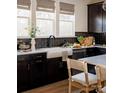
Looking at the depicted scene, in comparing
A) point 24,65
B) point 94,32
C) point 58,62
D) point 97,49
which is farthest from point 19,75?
point 94,32

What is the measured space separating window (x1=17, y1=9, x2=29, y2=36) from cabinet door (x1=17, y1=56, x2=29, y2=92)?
947 millimetres

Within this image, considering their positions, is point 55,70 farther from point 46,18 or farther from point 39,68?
point 46,18

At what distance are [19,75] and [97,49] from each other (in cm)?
278

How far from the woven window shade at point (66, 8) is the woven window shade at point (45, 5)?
1.22ft

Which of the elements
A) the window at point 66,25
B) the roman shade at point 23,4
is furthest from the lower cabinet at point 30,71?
the window at point 66,25

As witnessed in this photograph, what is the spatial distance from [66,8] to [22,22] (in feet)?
5.25

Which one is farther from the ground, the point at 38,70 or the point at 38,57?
the point at 38,57

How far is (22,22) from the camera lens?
4320 mm

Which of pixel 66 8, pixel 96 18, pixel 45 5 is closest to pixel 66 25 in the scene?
pixel 66 8

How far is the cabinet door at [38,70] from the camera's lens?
3.74m

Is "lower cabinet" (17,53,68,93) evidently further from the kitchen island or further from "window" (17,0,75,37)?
"window" (17,0,75,37)

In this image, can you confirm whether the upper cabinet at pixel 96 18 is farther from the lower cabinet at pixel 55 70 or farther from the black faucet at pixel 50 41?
the lower cabinet at pixel 55 70
